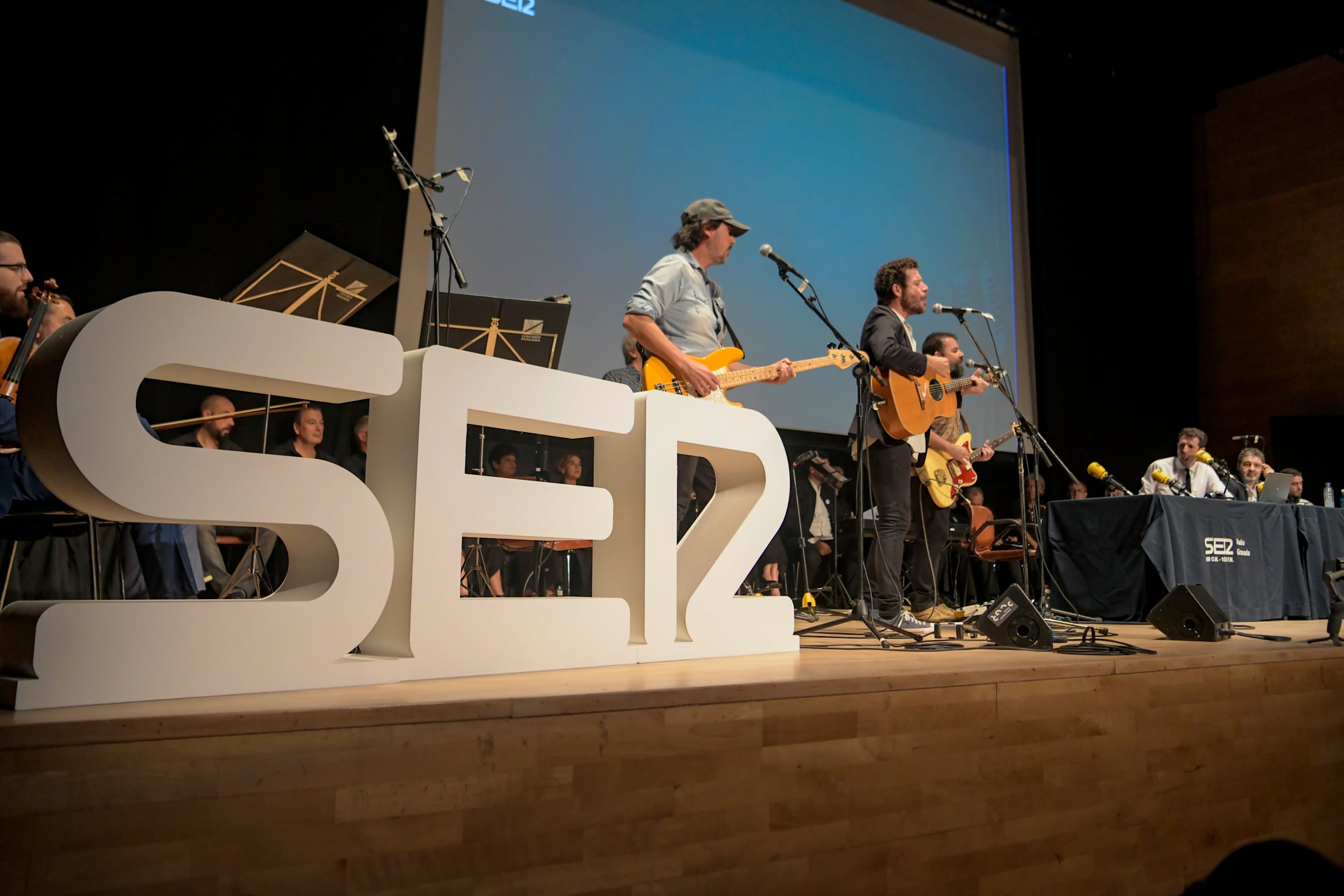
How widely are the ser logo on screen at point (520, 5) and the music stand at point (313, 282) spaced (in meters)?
2.86

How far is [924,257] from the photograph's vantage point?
7.39m

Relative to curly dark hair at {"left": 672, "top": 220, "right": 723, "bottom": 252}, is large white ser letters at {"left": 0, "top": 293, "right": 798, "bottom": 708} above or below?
below

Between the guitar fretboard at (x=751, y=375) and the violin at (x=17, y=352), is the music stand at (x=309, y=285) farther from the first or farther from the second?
the guitar fretboard at (x=751, y=375)

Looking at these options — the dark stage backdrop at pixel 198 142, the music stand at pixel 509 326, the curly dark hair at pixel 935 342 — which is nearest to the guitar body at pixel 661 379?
the music stand at pixel 509 326

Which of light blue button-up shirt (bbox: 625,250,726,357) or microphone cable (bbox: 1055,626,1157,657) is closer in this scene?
microphone cable (bbox: 1055,626,1157,657)

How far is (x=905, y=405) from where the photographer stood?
3930mm

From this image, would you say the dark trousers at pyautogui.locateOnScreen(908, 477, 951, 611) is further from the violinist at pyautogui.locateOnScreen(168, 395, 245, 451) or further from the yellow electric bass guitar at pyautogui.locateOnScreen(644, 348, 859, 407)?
the violinist at pyautogui.locateOnScreen(168, 395, 245, 451)

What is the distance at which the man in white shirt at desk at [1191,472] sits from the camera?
20.7ft

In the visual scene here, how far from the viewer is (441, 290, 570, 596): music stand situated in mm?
3707

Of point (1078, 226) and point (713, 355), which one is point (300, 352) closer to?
point (713, 355)

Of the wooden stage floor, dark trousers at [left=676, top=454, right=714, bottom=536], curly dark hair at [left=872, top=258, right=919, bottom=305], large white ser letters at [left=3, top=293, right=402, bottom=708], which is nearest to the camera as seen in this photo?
the wooden stage floor

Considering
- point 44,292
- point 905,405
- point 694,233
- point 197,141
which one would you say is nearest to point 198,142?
point 197,141

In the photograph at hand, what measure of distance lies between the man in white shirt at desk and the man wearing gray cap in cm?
412

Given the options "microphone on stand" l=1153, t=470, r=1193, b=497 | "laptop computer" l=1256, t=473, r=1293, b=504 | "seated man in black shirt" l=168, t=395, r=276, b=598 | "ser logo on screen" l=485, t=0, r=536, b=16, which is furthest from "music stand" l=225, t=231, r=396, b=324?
"laptop computer" l=1256, t=473, r=1293, b=504
